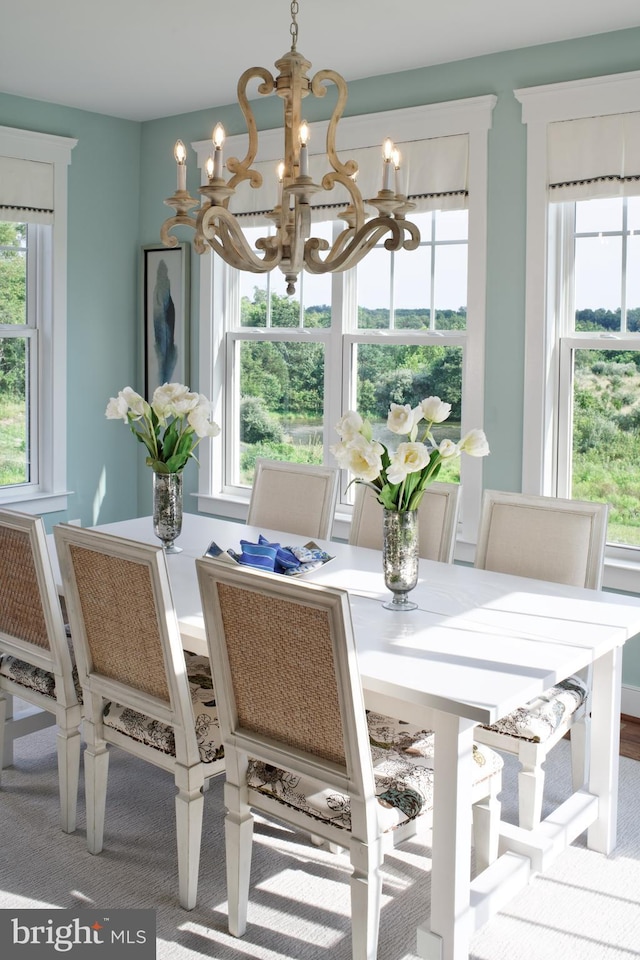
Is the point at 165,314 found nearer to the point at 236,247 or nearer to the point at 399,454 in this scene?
the point at 236,247

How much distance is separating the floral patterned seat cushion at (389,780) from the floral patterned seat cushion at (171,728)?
19 centimetres

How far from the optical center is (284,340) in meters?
5.04

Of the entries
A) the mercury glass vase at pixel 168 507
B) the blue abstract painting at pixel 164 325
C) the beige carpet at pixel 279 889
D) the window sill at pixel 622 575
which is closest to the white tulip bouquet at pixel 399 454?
the mercury glass vase at pixel 168 507

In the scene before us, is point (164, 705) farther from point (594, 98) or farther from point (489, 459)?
point (594, 98)

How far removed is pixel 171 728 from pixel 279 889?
0.54 meters

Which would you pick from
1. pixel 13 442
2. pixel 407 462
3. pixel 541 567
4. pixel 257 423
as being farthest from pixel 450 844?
pixel 13 442

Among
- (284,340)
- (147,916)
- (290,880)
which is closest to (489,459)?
(284,340)

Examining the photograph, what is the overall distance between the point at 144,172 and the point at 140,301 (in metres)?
0.73

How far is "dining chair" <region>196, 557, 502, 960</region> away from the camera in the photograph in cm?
206

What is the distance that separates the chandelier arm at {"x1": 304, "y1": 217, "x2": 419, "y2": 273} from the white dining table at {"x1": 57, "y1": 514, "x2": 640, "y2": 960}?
97cm

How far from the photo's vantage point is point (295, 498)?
387cm

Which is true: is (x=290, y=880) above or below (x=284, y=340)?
below

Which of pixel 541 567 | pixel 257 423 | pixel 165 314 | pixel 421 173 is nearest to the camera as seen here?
pixel 541 567

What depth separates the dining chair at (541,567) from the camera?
103 inches
